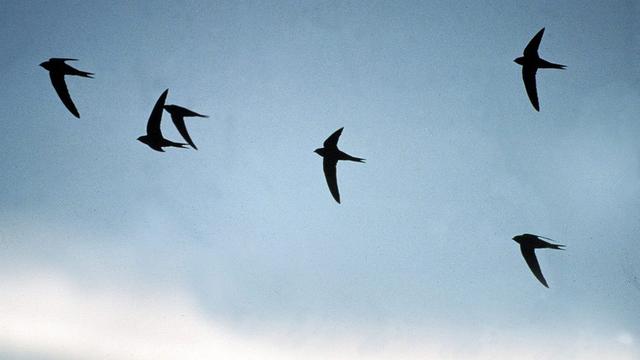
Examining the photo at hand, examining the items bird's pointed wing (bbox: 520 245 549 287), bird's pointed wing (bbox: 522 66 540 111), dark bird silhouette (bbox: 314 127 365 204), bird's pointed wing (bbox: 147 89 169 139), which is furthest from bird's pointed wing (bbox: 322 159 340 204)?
bird's pointed wing (bbox: 522 66 540 111)

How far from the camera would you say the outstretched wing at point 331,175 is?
11773 mm

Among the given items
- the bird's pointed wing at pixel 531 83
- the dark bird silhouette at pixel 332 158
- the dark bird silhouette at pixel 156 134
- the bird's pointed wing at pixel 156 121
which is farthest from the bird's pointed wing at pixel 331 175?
the bird's pointed wing at pixel 531 83

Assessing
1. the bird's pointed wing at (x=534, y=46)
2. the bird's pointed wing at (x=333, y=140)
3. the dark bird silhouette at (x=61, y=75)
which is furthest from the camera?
the bird's pointed wing at (x=333, y=140)

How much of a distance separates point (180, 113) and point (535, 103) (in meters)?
8.85

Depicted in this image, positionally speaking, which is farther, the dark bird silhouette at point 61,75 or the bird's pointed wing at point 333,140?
the bird's pointed wing at point 333,140

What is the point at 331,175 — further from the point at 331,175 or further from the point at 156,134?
the point at 156,134

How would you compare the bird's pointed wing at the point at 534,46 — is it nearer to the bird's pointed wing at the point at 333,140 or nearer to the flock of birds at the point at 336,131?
the flock of birds at the point at 336,131

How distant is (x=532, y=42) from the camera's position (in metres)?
9.78

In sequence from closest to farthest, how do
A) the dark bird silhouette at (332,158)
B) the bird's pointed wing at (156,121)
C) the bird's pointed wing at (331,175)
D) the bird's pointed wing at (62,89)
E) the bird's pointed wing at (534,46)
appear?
the bird's pointed wing at (534,46) < the bird's pointed wing at (156,121) < the bird's pointed wing at (62,89) < the dark bird silhouette at (332,158) < the bird's pointed wing at (331,175)

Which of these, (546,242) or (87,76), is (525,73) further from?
(87,76)

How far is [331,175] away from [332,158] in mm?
689

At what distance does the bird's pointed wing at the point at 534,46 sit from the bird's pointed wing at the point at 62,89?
1088 centimetres

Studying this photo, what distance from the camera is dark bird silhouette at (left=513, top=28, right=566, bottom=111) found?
9773 millimetres

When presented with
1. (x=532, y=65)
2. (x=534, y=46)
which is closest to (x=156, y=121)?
(x=534, y=46)
